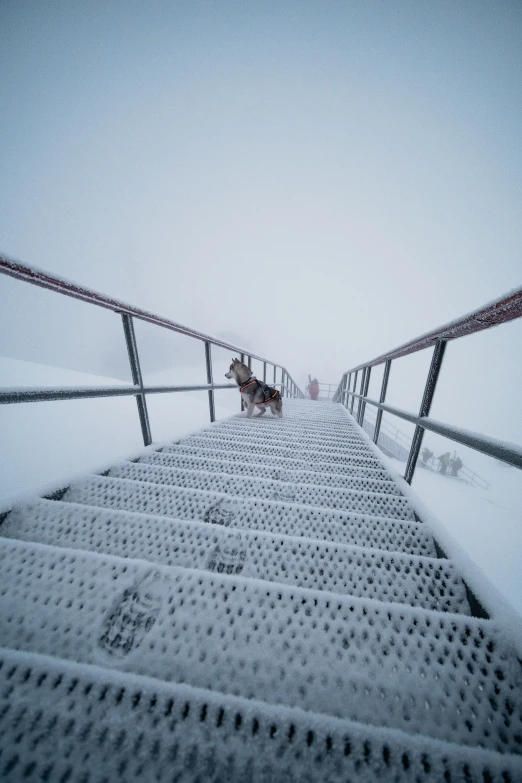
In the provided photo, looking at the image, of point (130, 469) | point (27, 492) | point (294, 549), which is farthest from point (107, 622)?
point (130, 469)

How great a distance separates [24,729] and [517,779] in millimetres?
965

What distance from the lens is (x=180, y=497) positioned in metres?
1.52

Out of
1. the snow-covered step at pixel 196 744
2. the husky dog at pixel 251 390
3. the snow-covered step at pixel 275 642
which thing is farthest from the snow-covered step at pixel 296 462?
the husky dog at pixel 251 390

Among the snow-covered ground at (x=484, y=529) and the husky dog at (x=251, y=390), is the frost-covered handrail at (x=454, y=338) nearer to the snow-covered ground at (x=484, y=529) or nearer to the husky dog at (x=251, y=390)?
the husky dog at (x=251, y=390)

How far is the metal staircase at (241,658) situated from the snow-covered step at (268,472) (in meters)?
0.54

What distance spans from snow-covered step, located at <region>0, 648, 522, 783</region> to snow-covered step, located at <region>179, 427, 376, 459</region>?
191 centimetres

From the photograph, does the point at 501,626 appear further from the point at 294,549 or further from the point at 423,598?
the point at 294,549

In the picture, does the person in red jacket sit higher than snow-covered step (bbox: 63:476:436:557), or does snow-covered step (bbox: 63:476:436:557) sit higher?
snow-covered step (bbox: 63:476:436:557)

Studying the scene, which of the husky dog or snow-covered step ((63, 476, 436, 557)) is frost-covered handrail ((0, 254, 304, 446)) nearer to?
snow-covered step ((63, 476, 436, 557))

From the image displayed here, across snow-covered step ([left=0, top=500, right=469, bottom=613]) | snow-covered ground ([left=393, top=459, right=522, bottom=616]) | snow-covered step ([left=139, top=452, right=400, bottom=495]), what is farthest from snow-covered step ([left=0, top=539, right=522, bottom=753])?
snow-covered ground ([left=393, top=459, right=522, bottom=616])

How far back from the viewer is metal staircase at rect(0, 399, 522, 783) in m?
0.59

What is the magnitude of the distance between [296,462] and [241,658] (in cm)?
159

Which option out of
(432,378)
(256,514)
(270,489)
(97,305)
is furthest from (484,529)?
(97,305)

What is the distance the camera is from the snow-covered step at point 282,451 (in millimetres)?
2395
